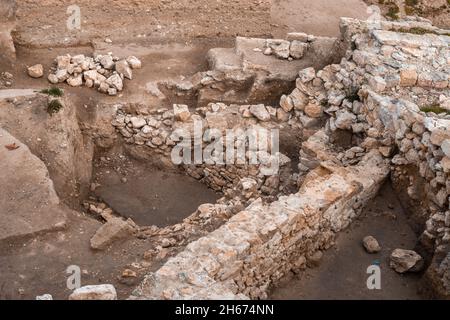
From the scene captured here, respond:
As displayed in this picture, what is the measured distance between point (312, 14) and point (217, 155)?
Result: 739 cm

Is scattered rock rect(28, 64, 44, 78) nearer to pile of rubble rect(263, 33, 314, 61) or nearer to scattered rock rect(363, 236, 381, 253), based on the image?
pile of rubble rect(263, 33, 314, 61)

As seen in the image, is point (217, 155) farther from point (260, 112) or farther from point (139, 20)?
point (139, 20)

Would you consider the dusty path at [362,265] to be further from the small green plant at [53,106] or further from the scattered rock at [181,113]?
the small green plant at [53,106]

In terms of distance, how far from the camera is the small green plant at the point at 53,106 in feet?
37.1

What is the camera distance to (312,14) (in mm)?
17406

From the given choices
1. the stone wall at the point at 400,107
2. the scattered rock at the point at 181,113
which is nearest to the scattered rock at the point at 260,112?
the stone wall at the point at 400,107

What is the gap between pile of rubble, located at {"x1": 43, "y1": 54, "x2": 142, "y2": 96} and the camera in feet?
42.4

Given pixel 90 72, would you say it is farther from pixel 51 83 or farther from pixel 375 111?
pixel 375 111

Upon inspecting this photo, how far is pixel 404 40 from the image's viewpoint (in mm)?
12078

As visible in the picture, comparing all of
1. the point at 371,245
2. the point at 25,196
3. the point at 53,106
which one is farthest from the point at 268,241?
the point at 53,106

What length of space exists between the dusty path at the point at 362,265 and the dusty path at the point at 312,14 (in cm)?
749

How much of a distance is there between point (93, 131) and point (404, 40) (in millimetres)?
6954

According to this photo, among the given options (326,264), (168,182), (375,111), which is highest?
(375,111)
